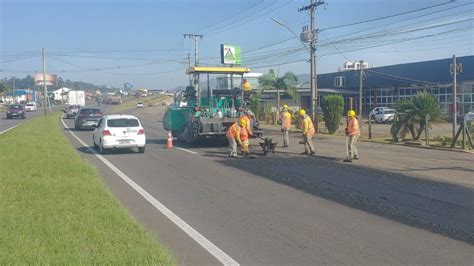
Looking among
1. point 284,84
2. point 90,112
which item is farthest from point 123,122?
point 284,84

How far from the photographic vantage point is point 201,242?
22.9ft

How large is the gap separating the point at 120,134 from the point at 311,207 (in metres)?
11.1

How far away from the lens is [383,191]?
1087 cm

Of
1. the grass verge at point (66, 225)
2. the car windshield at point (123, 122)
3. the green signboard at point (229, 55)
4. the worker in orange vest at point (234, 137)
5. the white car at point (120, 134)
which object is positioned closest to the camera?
the grass verge at point (66, 225)

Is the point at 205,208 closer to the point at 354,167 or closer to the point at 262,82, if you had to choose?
the point at 354,167

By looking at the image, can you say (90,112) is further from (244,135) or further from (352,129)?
(352,129)

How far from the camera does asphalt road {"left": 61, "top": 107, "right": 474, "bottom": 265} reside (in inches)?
259

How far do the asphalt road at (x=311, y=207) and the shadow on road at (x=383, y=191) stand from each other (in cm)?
2

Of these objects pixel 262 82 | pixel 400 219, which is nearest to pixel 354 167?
pixel 400 219

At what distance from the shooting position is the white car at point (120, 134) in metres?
18.9

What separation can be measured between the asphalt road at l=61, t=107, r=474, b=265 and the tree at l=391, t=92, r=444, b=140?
263 inches

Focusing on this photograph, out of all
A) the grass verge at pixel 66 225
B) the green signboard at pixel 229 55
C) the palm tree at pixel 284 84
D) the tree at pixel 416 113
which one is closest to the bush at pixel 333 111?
the tree at pixel 416 113

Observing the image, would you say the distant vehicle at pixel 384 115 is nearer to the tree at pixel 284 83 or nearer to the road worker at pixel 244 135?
the tree at pixel 284 83

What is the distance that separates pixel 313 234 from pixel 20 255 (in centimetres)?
378
